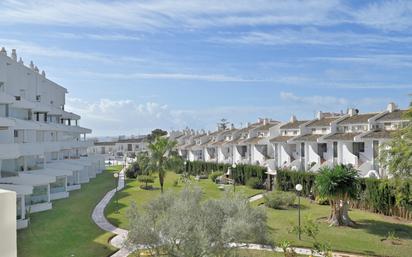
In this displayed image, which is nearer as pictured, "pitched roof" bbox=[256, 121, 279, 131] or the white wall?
the white wall

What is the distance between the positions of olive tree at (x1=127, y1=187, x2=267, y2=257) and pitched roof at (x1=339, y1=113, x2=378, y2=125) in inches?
1421

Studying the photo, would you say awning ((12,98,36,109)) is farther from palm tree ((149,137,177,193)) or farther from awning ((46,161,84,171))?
palm tree ((149,137,177,193))

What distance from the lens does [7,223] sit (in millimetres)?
3006

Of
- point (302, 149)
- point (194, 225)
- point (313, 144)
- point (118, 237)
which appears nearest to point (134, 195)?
point (118, 237)

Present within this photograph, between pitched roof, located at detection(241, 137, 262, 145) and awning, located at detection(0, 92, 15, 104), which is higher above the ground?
awning, located at detection(0, 92, 15, 104)

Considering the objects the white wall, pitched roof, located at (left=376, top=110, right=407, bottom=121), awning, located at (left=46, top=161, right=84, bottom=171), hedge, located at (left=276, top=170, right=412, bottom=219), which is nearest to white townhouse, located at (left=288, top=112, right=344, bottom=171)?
pitched roof, located at (left=376, top=110, right=407, bottom=121)

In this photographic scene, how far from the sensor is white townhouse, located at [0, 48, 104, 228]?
29.8 m

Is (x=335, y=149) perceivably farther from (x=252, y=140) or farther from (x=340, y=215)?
(x=340, y=215)

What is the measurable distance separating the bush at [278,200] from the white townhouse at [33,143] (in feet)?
61.4

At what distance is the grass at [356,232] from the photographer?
23481mm

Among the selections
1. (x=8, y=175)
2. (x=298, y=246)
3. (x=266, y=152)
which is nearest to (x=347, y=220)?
(x=298, y=246)

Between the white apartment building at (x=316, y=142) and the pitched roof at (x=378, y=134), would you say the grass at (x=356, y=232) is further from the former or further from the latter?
the pitched roof at (x=378, y=134)

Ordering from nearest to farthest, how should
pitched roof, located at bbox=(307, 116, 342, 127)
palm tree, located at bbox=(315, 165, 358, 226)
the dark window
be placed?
palm tree, located at bbox=(315, 165, 358, 226) → pitched roof, located at bbox=(307, 116, 342, 127) → the dark window

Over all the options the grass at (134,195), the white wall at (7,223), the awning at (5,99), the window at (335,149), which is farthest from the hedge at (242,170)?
the white wall at (7,223)
